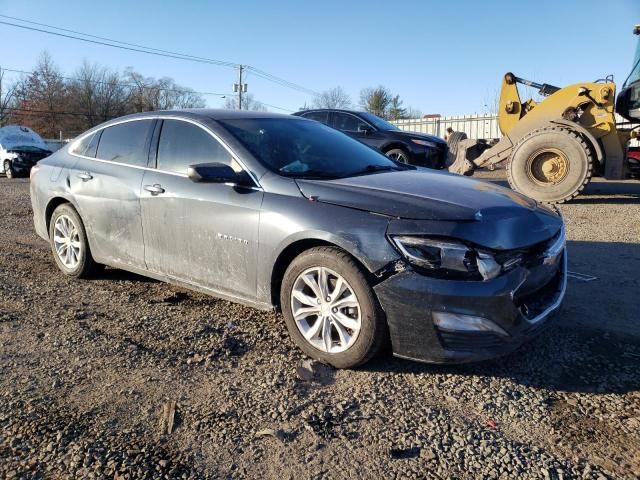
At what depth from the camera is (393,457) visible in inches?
94.6

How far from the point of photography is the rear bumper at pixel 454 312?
2883 mm

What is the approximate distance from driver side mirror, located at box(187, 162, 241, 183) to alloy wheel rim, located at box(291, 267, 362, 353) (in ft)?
2.93

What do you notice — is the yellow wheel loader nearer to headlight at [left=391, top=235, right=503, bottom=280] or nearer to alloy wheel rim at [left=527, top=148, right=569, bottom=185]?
alloy wheel rim at [left=527, top=148, right=569, bottom=185]

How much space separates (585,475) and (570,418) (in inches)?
19.0

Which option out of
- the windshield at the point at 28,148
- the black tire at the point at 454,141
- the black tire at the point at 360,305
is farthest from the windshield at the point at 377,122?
the windshield at the point at 28,148

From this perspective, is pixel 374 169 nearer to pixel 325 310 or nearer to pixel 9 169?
pixel 325 310

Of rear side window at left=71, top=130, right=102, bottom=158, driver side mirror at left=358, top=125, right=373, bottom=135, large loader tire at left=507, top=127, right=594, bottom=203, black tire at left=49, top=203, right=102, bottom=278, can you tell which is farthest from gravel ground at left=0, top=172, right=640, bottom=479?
driver side mirror at left=358, top=125, right=373, bottom=135

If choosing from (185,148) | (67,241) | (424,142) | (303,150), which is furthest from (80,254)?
(424,142)

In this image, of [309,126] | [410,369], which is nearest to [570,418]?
[410,369]

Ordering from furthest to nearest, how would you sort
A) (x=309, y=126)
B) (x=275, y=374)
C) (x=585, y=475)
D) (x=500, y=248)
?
1. (x=309, y=126)
2. (x=275, y=374)
3. (x=500, y=248)
4. (x=585, y=475)

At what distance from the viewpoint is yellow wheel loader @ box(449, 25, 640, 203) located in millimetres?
9555

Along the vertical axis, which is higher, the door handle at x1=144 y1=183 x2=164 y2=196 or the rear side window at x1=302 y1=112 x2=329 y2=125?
the rear side window at x1=302 y1=112 x2=329 y2=125

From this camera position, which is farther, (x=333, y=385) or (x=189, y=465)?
(x=333, y=385)

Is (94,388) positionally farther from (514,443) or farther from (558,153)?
(558,153)
